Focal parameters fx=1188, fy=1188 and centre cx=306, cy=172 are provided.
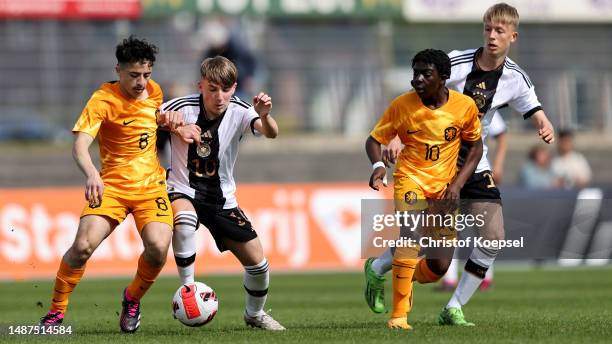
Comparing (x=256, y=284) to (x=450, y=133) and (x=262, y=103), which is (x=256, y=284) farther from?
(x=450, y=133)

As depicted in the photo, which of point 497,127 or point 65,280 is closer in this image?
point 65,280

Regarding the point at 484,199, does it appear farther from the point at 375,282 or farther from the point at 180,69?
the point at 180,69

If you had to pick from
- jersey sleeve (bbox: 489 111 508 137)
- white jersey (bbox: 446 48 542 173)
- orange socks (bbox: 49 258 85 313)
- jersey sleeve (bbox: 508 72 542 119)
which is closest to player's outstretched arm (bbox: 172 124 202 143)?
orange socks (bbox: 49 258 85 313)

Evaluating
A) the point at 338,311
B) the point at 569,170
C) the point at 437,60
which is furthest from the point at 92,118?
the point at 569,170

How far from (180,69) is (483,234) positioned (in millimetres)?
14721

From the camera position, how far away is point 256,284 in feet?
29.6

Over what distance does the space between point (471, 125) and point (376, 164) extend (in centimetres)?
76

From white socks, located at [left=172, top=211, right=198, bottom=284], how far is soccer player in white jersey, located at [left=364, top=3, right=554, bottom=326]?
1580 mm

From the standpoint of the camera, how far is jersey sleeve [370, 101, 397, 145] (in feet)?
28.6

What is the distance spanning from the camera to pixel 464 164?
345 inches

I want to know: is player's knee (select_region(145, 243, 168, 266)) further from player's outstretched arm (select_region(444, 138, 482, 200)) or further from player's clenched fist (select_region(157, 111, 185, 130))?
player's outstretched arm (select_region(444, 138, 482, 200))

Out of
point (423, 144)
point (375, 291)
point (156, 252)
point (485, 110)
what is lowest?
point (375, 291)

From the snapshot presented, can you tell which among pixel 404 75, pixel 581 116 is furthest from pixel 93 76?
pixel 581 116

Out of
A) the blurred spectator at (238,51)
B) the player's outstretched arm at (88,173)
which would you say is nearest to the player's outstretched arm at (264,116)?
the player's outstretched arm at (88,173)
